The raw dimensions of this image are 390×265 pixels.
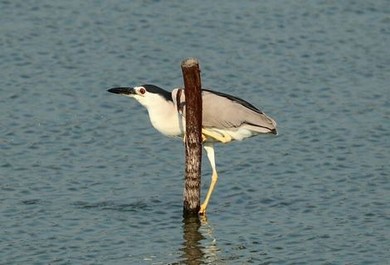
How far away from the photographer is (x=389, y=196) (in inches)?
645

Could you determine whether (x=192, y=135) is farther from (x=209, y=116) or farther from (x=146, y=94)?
(x=146, y=94)

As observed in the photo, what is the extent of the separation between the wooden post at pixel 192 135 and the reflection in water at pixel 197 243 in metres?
0.14

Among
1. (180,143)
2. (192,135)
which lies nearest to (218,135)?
(192,135)

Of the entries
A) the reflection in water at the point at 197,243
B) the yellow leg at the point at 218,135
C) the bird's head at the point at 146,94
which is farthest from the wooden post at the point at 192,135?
the bird's head at the point at 146,94

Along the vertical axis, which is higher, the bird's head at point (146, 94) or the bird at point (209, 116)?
the bird's head at point (146, 94)

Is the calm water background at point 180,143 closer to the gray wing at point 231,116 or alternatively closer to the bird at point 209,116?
the bird at point 209,116

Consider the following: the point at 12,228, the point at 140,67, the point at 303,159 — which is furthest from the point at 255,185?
the point at 140,67

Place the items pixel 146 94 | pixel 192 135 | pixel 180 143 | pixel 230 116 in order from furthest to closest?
pixel 180 143 → pixel 230 116 → pixel 146 94 → pixel 192 135

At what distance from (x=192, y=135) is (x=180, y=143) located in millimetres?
3827

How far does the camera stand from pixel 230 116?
51.3ft

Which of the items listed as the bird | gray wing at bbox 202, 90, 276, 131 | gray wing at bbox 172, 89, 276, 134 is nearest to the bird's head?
the bird

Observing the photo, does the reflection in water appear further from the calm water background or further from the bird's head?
the bird's head

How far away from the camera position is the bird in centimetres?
1544

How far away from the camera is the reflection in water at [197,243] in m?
14.5
